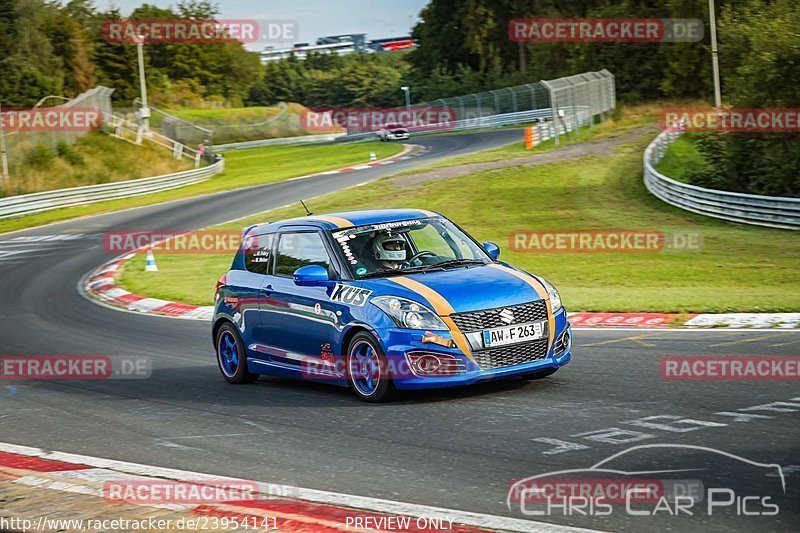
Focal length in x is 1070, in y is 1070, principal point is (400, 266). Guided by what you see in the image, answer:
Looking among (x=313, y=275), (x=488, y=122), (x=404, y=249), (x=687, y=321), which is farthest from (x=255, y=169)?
(x=313, y=275)

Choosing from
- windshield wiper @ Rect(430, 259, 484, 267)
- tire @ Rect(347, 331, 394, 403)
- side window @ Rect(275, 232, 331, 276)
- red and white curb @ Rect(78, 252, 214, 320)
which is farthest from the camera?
red and white curb @ Rect(78, 252, 214, 320)

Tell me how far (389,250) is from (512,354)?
167cm

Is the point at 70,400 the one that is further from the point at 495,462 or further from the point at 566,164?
the point at 566,164

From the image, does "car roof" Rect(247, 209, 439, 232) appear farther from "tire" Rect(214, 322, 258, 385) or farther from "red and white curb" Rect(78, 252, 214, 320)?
"red and white curb" Rect(78, 252, 214, 320)

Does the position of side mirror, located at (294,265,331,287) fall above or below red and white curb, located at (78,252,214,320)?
above

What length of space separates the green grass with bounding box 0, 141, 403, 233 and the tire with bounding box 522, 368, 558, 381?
3017 cm

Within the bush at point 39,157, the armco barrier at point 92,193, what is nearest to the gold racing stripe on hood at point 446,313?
the armco barrier at point 92,193

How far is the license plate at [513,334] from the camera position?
8891mm

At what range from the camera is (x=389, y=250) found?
32.7 ft

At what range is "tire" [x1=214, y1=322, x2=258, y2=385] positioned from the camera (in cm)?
1102

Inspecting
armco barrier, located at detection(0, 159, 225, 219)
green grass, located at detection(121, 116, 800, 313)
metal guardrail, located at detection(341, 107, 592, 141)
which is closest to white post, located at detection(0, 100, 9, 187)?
armco barrier, located at detection(0, 159, 225, 219)

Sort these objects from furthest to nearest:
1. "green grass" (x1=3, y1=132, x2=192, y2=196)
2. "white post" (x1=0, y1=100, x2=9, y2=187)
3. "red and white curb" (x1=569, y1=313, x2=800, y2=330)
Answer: "green grass" (x1=3, y1=132, x2=192, y2=196) < "white post" (x1=0, y1=100, x2=9, y2=187) < "red and white curb" (x1=569, y1=313, x2=800, y2=330)

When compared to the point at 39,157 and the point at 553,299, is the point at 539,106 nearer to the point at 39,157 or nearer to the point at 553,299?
the point at 39,157

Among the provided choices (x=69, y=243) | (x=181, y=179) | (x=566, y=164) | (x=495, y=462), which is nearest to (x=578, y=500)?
(x=495, y=462)
